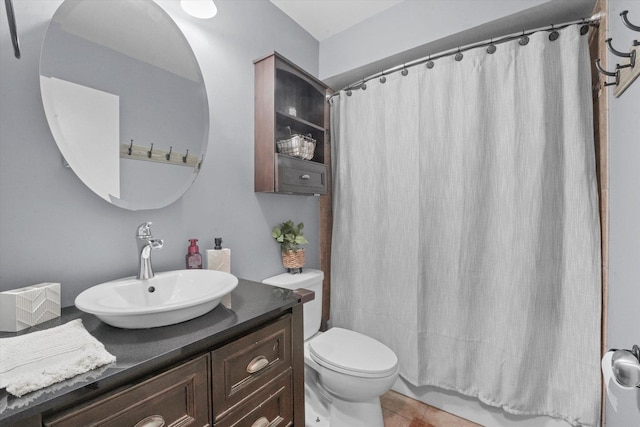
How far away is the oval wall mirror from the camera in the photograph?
91 centimetres

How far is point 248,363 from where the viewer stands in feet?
2.67

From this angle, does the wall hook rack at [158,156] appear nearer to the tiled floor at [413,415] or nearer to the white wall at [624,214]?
the white wall at [624,214]

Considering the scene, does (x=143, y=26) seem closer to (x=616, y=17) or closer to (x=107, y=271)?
(x=107, y=271)

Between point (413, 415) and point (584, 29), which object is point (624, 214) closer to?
point (584, 29)

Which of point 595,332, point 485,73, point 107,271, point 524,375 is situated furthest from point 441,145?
point 107,271

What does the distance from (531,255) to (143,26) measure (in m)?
2.01

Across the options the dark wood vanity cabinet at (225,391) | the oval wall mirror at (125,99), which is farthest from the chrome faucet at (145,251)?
the dark wood vanity cabinet at (225,391)

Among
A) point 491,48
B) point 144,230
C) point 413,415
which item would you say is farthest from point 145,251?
point 491,48

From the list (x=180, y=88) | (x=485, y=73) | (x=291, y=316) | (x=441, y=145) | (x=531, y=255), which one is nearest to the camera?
(x=291, y=316)

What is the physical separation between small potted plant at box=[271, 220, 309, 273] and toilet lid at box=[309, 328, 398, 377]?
17.9 inches

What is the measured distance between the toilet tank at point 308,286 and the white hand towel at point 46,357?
97cm

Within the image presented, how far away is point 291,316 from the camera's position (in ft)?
3.14

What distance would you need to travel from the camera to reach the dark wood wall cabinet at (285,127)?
1486 millimetres

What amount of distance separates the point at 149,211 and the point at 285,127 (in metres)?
0.88
